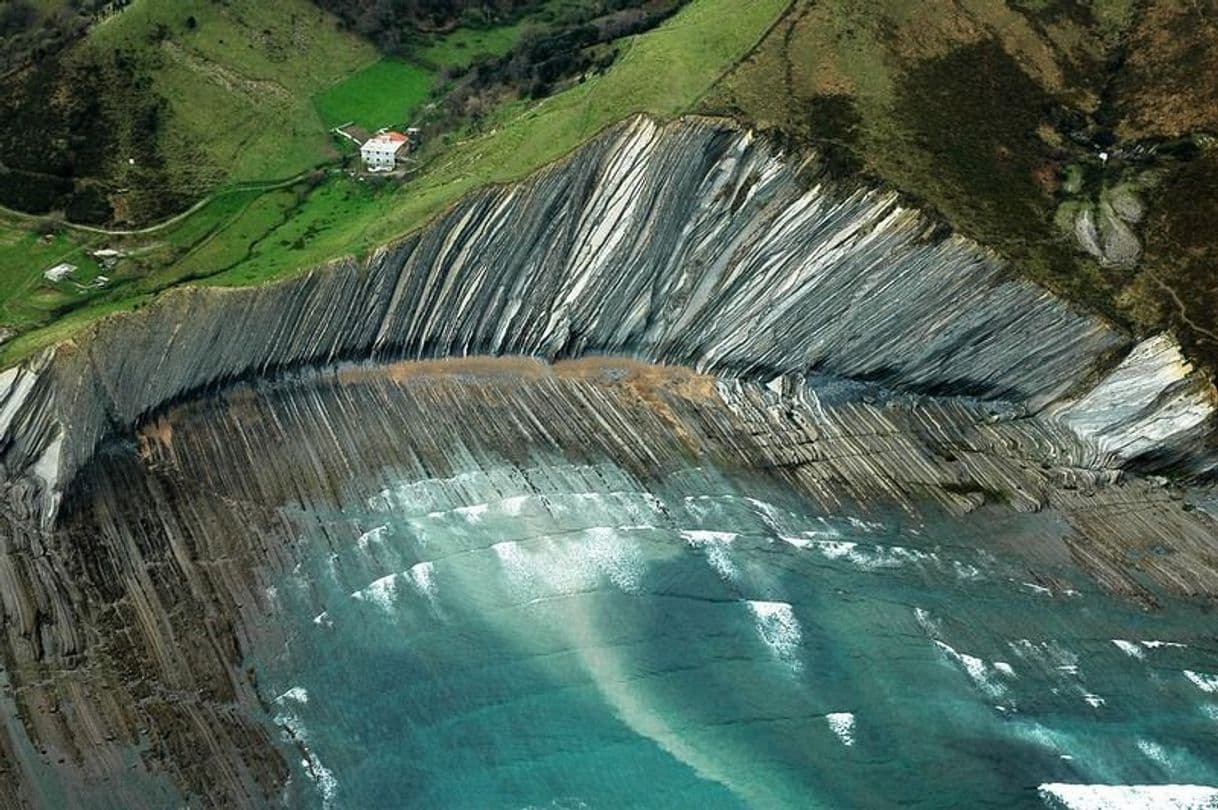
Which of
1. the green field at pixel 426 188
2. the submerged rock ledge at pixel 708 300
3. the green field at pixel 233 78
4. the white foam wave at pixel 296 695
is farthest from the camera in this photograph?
the green field at pixel 233 78

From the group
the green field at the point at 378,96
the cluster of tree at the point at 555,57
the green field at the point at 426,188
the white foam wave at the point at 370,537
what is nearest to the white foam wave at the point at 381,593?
the white foam wave at the point at 370,537

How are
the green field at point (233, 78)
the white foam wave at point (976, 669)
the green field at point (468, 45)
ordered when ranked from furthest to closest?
the green field at point (468, 45)
the green field at point (233, 78)
the white foam wave at point (976, 669)

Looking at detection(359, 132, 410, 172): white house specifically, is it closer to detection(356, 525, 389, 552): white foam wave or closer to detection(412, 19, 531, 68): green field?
detection(412, 19, 531, 68): green field

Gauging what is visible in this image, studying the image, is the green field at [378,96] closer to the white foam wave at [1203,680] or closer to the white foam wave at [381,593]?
the white foam wave at [381,593]

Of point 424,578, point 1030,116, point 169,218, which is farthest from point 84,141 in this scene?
point 1030,116

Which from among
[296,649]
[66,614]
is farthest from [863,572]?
[66,614]

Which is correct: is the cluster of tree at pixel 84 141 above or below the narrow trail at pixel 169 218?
above

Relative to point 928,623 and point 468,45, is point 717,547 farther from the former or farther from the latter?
point 468,45

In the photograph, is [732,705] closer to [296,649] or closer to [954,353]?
[296,649]
